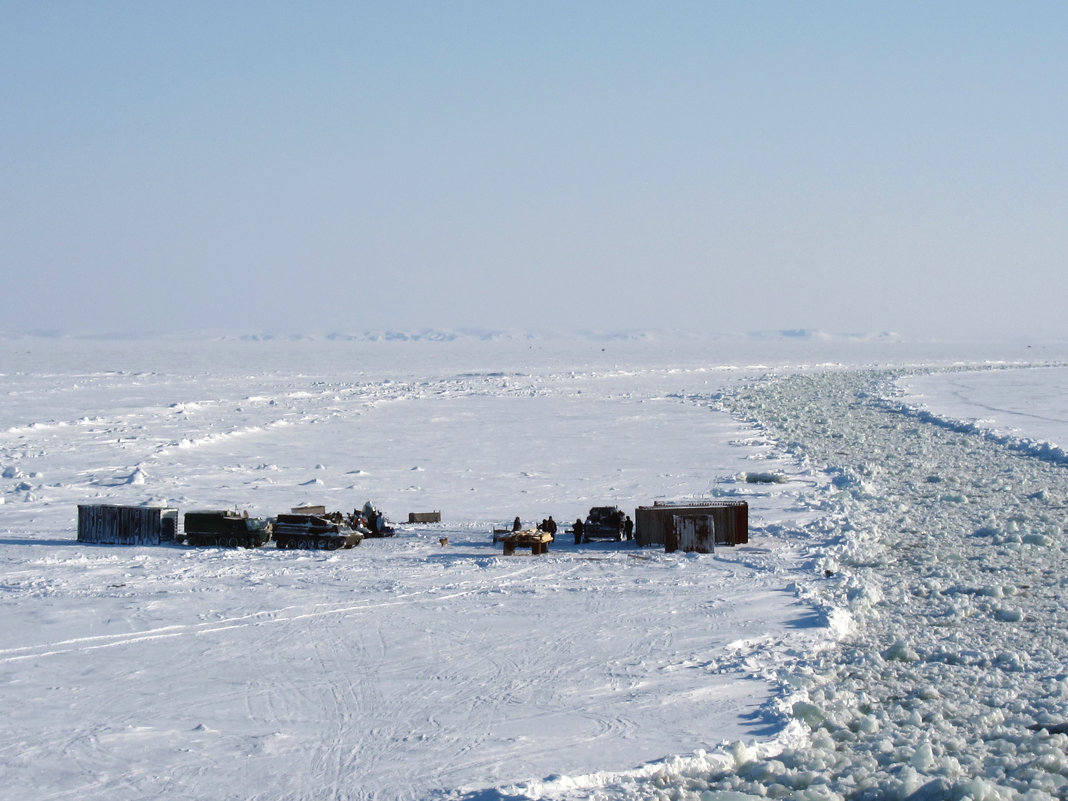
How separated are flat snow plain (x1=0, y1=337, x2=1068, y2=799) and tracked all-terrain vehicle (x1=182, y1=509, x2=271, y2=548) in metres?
0.62

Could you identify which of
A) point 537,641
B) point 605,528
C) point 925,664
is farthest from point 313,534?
point 925,664

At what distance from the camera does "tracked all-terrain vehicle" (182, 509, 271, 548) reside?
49.6ft

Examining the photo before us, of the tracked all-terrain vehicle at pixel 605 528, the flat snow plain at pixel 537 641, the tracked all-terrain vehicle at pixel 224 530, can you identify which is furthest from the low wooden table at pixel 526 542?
the tracked all-terrain vehicle at pixel 224 530

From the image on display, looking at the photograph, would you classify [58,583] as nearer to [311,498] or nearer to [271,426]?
[311,498]

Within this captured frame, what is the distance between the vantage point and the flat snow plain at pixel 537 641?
7.55 metres

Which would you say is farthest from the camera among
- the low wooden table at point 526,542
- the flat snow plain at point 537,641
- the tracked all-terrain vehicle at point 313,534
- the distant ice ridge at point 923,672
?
the tracked all-terrain vehicle at point 313,534

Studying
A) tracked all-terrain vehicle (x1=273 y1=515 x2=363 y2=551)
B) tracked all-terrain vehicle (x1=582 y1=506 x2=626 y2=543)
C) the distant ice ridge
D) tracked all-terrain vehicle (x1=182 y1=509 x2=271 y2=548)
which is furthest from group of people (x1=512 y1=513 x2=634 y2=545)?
tracked all-terrain vehicle (x1=182 y1=509 x2=271 y2=548)

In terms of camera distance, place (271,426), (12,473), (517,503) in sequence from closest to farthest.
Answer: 1. (517,503)
2. (12,473)
3. (271,426)

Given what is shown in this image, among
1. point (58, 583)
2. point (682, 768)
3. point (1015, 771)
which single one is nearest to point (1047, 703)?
point (1015, 771)

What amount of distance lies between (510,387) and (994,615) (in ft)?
136

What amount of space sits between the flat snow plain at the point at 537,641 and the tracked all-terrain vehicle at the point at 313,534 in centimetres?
37

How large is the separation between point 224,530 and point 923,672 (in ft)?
31.9

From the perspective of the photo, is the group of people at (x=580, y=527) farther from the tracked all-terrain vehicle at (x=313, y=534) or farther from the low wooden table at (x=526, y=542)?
the tracked all-terrain vehicle at (x=313, y=534)

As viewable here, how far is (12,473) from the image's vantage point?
72.5 feet
